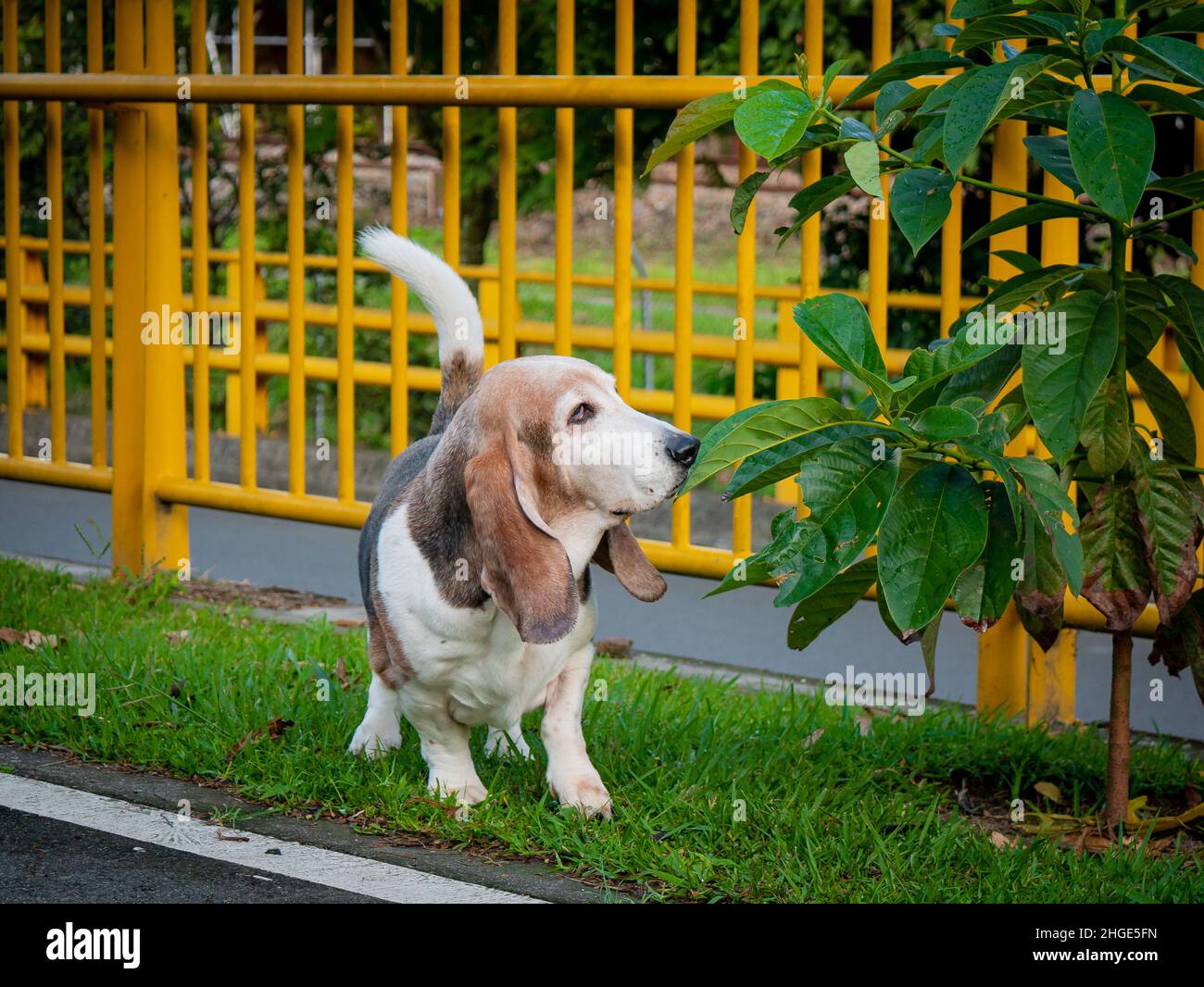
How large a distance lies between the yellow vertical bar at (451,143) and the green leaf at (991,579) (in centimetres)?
227

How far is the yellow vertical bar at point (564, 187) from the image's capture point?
15.3ft

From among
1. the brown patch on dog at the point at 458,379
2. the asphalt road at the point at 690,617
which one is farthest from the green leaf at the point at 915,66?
the asphalt road at the point at 690,617

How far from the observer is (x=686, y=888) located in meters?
3.09

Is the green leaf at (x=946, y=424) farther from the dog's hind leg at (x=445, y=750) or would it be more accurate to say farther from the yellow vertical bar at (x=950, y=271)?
the yellow vertical bar at (x=950, y=271)

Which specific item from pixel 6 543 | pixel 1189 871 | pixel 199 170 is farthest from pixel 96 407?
pixel 1189 871

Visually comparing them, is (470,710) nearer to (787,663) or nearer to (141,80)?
(787,663)

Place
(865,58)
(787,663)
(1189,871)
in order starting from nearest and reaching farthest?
(1189,871) → (787,663) → (865,58)

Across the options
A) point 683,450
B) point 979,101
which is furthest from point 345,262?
point 979,101

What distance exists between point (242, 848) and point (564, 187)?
2339 mm

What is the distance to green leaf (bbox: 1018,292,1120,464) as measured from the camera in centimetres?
303

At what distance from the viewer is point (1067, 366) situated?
3.06m

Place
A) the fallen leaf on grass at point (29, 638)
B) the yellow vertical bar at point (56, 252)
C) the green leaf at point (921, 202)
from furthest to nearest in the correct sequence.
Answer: the yellow vertical bar at point (56, 252) < the fallen leaf on grass at point (29, 638) < the green leaf at point (921, 202)

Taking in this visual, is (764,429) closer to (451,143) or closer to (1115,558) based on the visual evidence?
(1115,558)
